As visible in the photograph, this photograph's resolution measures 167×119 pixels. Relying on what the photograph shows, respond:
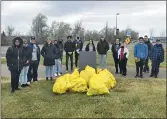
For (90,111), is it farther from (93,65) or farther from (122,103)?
(93,65)

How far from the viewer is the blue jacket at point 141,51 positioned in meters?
12.6

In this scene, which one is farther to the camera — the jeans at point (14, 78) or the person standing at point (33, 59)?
the person standing at point (33, 59)

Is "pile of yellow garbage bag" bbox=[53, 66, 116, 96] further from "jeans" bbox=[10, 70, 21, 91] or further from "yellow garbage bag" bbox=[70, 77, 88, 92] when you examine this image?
"jeans" bbox=[10, 70, 21, 91]

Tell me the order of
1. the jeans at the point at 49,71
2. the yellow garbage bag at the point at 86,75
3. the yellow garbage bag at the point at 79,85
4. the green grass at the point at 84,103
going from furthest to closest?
1. the jeans at the point at 49,71
2. the yellow garbage bag at the point at 86,75
3. the yellow garbage bag at the point at 79,85
4. the green grass at the point at 84,103

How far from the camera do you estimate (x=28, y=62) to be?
10.6 meters

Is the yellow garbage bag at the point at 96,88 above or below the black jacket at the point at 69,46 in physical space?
below

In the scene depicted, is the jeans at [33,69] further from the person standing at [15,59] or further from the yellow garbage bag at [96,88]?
the yellow garbage bag at [96,88]

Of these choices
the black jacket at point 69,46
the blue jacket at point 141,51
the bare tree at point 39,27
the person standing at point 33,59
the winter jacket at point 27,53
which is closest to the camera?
the winter jacket at point 27,53

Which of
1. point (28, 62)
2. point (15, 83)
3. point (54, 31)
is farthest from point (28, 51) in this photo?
point (54, 31)

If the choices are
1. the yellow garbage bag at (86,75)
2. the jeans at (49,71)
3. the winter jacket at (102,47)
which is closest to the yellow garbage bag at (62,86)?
the yellow garbage bag at (86,75)

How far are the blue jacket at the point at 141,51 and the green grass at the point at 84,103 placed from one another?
193 centimetres

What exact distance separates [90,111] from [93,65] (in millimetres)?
4794

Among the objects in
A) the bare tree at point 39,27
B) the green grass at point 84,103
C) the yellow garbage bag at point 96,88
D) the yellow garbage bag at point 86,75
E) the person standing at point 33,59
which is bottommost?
the green grass at point 84,103

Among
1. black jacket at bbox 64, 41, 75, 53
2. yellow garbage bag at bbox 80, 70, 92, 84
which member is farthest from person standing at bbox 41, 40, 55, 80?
black jacket at bbox 64, 41, 75, 53
